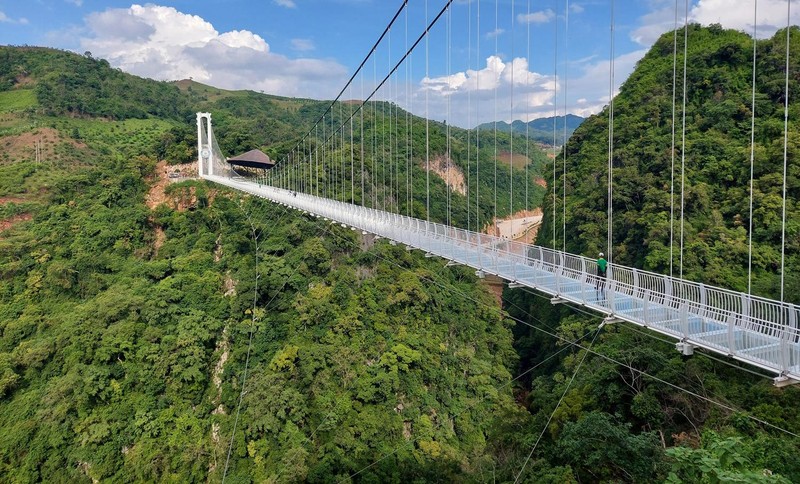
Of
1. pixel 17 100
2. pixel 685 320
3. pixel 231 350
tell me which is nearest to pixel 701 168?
pixel 685 320

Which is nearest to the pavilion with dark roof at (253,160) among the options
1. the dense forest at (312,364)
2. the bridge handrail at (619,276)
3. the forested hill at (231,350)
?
the forested hill at (231,350)

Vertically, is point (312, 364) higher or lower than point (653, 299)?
lower

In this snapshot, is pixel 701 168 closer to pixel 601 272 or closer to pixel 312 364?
pixel 601 272

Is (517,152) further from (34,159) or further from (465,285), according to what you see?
(34,159)

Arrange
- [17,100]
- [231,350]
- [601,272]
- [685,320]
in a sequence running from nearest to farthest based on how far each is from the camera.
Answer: [685,320]
[601,272]
[231,350]
[17,100]

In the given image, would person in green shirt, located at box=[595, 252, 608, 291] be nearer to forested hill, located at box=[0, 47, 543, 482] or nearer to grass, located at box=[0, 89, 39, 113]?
forested hill, located at box=[0, 47, 543, 482]

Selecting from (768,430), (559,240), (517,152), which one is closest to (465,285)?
(559,240)
